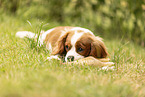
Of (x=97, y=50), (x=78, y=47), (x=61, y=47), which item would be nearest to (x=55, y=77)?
(x=78, y=47)

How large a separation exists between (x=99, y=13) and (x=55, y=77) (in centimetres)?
498

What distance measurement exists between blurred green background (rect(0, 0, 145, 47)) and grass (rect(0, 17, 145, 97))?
9.19ft

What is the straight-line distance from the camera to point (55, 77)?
201cm

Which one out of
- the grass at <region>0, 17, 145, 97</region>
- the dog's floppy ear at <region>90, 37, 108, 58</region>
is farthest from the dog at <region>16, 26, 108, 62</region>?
the grass at <region>0, 17, 145, 97</region>

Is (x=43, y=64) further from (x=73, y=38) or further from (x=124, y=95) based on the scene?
(x=124, y=95)

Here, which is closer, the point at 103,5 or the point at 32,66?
the point at 32,66

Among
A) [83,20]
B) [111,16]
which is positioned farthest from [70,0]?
[111,16]

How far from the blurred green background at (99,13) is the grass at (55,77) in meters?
2.80

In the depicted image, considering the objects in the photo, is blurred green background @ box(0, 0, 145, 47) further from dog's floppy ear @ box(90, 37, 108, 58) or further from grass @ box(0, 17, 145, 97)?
grass @ box(0, 17, 145, 97)

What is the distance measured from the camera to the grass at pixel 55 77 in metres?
1.83

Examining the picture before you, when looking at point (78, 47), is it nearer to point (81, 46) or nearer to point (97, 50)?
point (81, 46)

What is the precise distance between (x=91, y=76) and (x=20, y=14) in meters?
→ 4.84

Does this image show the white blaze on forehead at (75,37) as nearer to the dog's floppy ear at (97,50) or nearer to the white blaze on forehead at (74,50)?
the white blaze on forehead at (74,50)

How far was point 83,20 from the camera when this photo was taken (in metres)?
6.57
